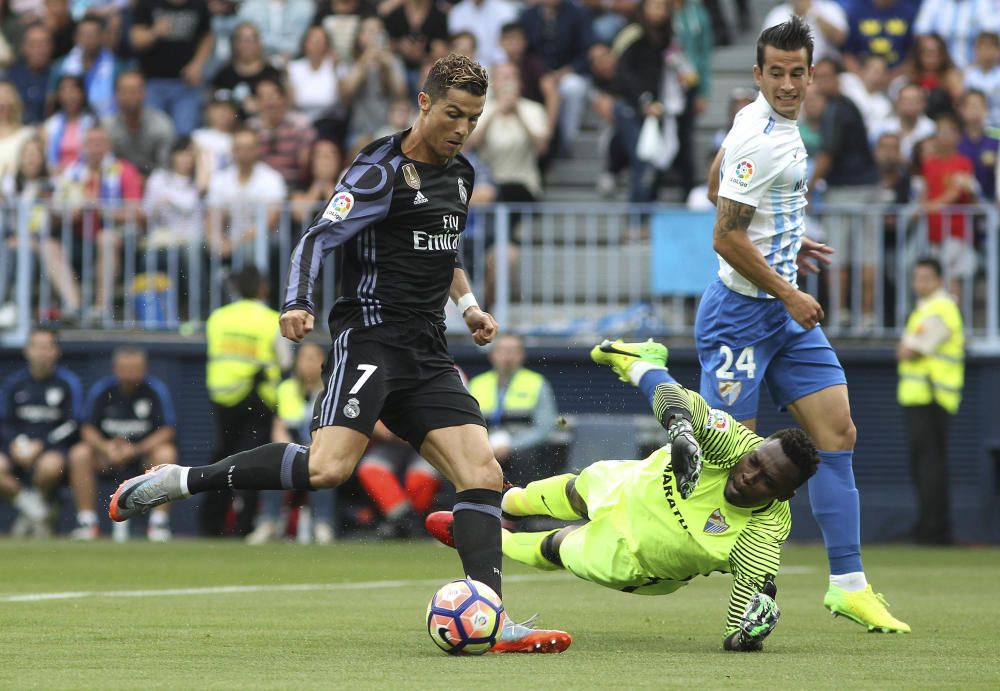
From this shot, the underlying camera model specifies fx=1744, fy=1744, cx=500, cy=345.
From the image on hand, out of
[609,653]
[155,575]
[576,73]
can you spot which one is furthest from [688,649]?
[576,73]

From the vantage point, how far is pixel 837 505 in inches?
328

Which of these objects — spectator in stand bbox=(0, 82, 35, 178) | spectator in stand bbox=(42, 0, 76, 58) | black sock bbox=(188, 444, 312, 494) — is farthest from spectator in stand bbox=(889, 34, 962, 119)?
black sock bbox=(188, 444, 312, 494)

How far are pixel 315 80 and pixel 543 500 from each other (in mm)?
10516

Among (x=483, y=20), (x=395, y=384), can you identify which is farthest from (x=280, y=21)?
(x=395, y=384)

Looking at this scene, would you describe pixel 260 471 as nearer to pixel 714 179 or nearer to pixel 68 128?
pixel 714 179

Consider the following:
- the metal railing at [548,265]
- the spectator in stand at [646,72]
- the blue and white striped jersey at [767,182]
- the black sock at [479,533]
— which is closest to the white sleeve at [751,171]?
the blue and white striped jersey at [767,182]

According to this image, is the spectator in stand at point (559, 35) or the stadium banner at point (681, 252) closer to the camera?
the stadium banner at point (681, 252)

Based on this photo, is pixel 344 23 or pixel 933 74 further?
pixel 344 23

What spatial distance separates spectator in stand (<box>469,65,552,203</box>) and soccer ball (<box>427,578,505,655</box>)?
34.2 feet

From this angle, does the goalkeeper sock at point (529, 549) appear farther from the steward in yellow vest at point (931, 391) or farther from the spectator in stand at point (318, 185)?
the spectator in stand at point (318, 185)

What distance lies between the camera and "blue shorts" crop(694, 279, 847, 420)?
321 inches

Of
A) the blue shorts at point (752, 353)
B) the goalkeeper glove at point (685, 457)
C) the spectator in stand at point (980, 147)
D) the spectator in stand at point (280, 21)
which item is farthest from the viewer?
the spectator in stand at point (280, 21)

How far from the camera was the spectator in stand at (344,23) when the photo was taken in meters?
18.6

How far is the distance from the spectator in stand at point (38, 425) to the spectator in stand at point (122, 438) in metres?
0.19
